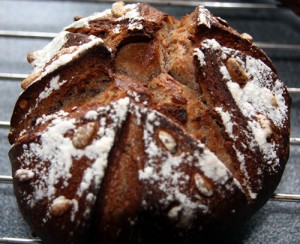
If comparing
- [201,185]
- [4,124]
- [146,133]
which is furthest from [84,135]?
[4,124]

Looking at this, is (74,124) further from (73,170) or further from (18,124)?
(18,124)

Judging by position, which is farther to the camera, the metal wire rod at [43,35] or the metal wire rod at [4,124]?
the metal wire rod at [43,35]

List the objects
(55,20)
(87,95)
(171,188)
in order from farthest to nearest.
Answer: (55,20), (87,95), (171,188)

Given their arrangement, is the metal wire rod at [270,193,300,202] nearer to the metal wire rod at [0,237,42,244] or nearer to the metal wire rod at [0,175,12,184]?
the metal wire rod at [0,237,42,244]

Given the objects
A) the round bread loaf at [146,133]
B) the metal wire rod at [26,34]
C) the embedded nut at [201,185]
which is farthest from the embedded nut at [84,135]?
the metal wire rod at [26,34]

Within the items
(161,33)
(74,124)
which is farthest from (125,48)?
(74,124)

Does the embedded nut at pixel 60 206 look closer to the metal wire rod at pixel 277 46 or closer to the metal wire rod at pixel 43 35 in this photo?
the metal wire rod at pixel 43 35
